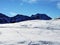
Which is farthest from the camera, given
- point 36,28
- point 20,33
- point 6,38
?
point 36,28

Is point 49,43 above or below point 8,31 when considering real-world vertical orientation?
below

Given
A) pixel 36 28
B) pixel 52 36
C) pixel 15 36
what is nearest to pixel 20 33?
pixel 15 36

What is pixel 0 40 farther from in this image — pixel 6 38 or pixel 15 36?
pixel 15 36

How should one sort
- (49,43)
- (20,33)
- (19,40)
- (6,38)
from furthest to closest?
1. (20,33)
2. (6,38)
3. (19,40)
4. (49,43)

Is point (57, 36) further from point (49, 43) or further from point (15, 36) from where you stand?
point (15, 36)

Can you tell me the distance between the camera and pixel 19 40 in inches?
85.0

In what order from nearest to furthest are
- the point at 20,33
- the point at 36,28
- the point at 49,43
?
1. the point at 49,43
2. the point at 20,33
3. the point at 36,28

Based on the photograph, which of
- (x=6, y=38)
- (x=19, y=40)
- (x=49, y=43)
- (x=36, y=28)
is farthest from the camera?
(x=36, y=28)

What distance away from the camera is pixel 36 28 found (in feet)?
8.95

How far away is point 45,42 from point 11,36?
625mm

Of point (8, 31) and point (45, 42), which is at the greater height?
point (8, 31)

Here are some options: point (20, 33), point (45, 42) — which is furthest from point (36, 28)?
point (45, 42)

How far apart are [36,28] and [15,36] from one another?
483 millimetres

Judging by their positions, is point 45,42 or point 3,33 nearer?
point 45,42
